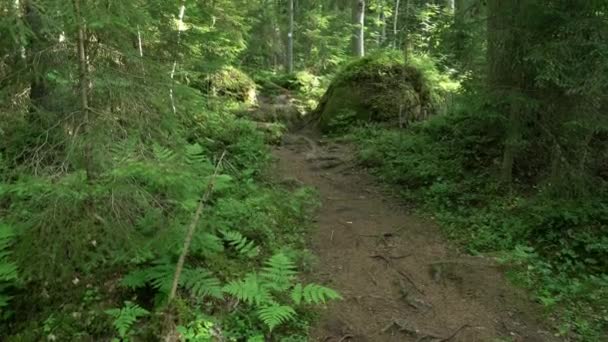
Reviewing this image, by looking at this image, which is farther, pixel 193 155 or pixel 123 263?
pixel 193 155

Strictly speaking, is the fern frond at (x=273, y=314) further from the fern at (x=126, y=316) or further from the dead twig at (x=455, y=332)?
the dead twig at (x=455, y=332)

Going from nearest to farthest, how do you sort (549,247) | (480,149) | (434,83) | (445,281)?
1. (445,281)
2. (549,247)
3. (480,149)
4. (434,83)

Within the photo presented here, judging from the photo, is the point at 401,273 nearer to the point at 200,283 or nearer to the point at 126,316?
the point at 200,283

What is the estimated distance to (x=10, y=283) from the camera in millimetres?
4578

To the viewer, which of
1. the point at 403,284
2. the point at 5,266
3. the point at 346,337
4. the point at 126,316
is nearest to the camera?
the point at 126,316

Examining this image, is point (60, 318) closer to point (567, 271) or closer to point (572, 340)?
point (572, 340)

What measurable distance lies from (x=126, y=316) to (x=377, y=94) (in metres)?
11.9

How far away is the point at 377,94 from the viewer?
14.9 m

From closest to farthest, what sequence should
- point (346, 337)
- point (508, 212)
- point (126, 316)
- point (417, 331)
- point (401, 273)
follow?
point (126, 316) < point (346, 337) < point (417, 331) < point (401, 273) < point (508, 212)

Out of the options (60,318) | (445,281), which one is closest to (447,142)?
(445,281)

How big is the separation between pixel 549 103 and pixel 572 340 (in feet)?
14.5

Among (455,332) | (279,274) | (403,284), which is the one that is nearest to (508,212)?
(403,284)

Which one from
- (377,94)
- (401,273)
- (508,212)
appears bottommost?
(401,273)

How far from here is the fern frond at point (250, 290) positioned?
4.41 metres
